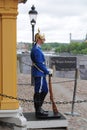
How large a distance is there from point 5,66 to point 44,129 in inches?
59.1

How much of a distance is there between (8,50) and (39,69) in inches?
29.3

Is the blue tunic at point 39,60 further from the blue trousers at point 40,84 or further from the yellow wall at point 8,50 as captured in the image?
the yellow wall at point 8,50

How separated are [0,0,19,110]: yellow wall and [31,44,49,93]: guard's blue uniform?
448 mm

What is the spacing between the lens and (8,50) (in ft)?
30.8

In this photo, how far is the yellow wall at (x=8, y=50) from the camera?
30.7 ft

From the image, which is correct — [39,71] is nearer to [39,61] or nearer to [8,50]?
[39,61]

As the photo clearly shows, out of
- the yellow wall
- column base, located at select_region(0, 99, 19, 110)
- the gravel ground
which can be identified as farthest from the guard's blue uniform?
the gravel ground

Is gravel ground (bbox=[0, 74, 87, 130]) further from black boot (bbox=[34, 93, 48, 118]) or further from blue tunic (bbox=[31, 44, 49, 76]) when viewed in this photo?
blue tunic (bbox=[31, 44, 49, 76])

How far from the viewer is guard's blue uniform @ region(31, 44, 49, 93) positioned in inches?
378

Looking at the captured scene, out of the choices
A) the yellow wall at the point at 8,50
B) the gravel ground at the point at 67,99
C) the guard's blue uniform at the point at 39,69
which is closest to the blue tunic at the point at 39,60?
the guard's blue uniform at the point at 39,69

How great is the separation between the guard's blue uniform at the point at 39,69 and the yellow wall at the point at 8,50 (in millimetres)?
448

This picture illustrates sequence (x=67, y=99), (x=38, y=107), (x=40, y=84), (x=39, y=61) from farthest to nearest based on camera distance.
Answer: (x=67, y=99) → (x=38, y=107) → (x=40, y=84) → (x=39, y=61)

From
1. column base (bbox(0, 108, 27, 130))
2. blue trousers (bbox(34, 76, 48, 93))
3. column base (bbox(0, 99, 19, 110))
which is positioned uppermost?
blue trousers (bbox(34, 76, 48, 93))

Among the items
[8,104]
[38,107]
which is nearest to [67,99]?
[38,107]
